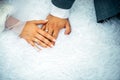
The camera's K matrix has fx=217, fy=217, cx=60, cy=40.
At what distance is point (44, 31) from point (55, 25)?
0.07 m

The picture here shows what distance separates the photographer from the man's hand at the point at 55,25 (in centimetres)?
101

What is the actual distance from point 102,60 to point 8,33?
467mm

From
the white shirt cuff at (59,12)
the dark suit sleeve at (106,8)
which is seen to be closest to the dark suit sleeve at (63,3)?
the white shirt cuff at (59,12)

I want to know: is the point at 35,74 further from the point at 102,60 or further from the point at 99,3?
the point at 99,3

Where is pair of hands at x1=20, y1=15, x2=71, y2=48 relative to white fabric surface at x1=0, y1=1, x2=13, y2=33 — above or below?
below

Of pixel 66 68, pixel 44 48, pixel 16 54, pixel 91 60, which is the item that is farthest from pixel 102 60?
pixel 16 54

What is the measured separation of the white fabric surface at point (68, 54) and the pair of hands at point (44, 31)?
0.03 m

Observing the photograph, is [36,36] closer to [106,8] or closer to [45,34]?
[45,34]

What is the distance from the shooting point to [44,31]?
3.22 feet

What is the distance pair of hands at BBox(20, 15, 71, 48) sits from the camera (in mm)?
977

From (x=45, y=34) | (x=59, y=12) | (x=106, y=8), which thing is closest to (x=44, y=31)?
(x=45, y=34)

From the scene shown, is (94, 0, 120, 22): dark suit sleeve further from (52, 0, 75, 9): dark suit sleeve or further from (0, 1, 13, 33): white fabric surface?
(0, 1, 13, 33): white fabric surface

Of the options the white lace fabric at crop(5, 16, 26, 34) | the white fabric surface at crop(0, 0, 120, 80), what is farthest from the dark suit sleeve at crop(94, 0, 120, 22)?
the white lace fabric at crop(5, 16, 26, 34)

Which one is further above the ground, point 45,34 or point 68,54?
point 45,34
